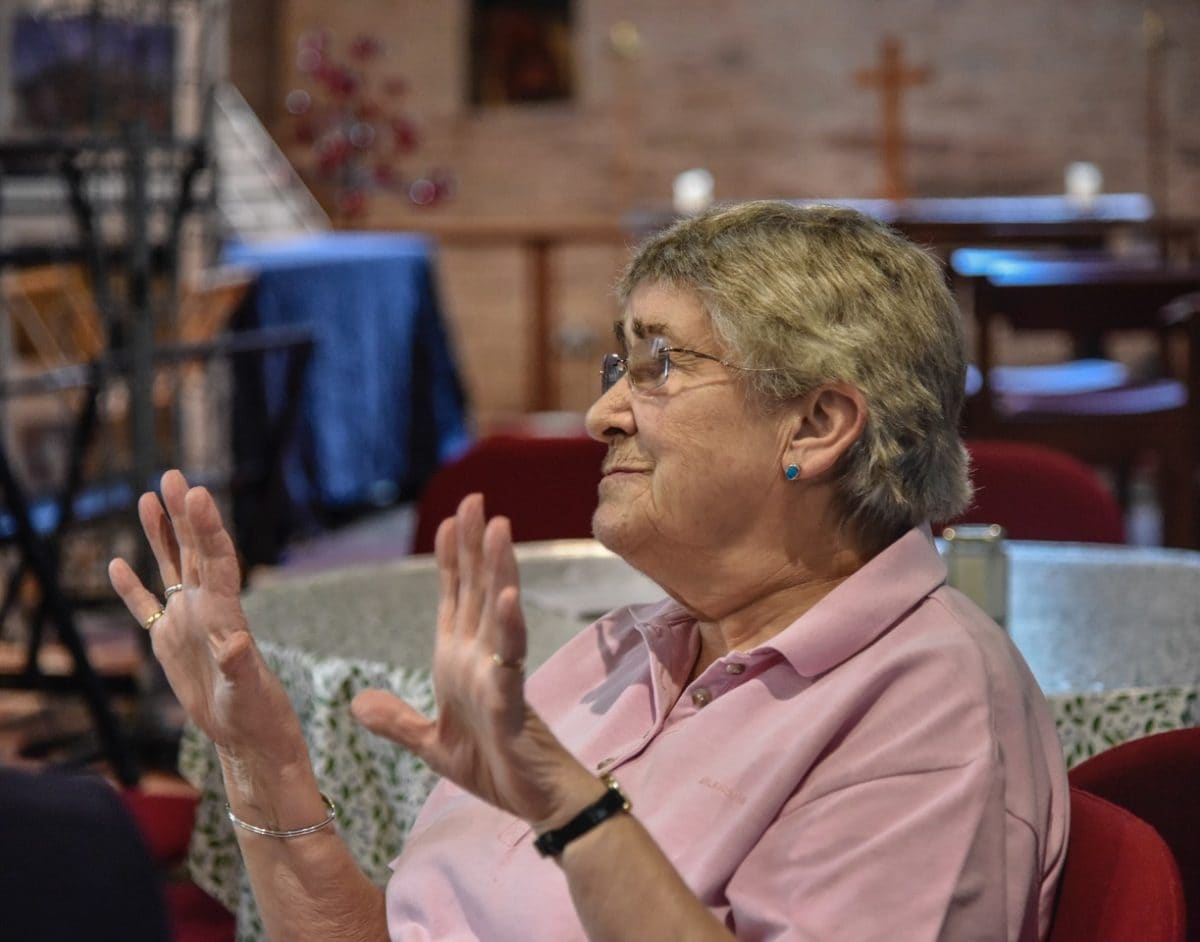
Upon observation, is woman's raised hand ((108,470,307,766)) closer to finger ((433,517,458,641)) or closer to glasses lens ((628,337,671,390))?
finger ((433,517,458,641))

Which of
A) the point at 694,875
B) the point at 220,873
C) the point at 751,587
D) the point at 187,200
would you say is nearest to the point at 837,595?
the point at 751,587

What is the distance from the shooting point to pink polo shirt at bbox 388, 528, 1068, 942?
1090 millimetres

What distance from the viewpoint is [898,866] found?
3.55 feet

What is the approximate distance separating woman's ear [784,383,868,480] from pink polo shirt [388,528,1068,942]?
9 centimetres

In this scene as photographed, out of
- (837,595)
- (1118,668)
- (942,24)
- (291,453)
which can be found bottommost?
(291,453)

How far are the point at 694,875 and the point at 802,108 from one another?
368 inches

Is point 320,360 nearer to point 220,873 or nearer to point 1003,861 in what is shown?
point 220,873

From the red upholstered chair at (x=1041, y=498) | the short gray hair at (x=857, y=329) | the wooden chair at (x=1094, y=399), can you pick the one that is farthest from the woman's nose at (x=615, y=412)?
the wooden chair at (x=1094, y=399)

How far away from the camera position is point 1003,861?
110cm

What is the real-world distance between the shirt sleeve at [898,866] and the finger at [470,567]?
265 mm

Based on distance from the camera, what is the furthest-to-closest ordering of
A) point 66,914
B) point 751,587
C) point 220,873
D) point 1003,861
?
point 220,873
point 751,587
point 1003,861
point 66,914

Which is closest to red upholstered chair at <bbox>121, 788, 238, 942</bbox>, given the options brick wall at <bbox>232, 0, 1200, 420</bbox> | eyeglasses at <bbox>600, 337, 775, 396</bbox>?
eyeglasses at <bbox>600, 337, 775, 396</bbox>

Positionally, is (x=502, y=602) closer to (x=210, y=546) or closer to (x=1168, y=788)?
(x=210, y=546)

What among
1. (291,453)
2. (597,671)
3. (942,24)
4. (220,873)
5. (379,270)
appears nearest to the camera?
(597,671)
